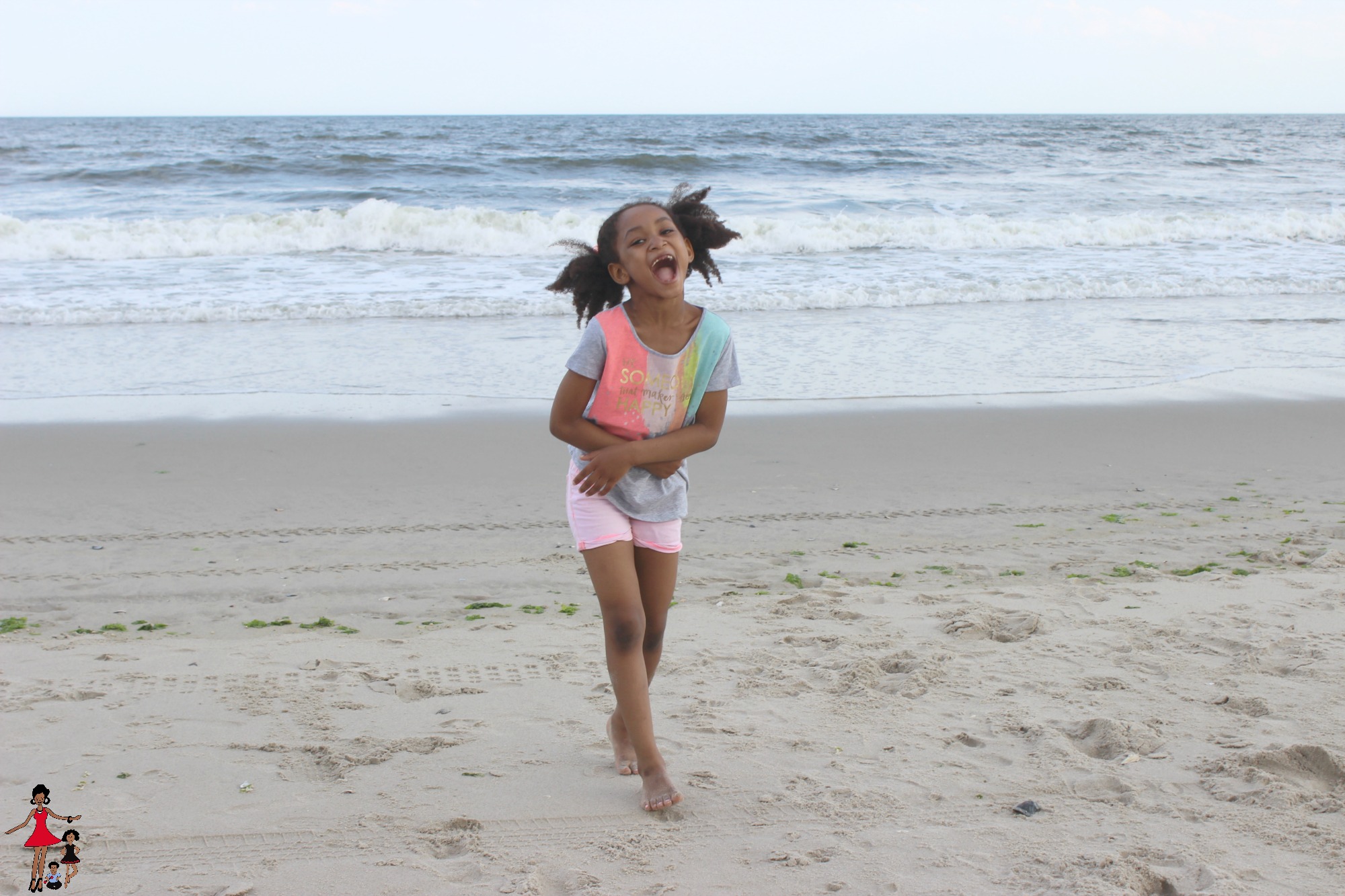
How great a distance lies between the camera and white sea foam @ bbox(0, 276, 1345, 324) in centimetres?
1053

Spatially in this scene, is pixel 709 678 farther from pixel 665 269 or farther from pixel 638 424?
pixel 665 269

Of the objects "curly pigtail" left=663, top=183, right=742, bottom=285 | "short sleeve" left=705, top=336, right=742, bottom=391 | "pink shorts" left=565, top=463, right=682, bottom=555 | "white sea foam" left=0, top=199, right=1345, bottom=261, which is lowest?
"pink shorts" left=565, top=463, right=682, bottom=555

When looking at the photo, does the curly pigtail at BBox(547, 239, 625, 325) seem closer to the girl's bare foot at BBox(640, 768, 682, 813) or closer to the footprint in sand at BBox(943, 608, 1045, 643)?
the girl's bare foot at BBox(640, 768, 682, 813)

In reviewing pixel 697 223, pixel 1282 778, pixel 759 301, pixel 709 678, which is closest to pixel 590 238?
pixel 759 301

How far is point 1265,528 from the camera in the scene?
5074mm

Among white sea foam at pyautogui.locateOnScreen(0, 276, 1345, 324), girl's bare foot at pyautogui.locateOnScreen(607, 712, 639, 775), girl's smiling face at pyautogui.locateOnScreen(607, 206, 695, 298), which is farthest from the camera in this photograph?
white sea foam at pyautogui.locateOnScreen(0, 276, 1345, 324)

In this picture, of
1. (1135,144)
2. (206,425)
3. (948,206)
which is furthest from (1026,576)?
(1135,144)

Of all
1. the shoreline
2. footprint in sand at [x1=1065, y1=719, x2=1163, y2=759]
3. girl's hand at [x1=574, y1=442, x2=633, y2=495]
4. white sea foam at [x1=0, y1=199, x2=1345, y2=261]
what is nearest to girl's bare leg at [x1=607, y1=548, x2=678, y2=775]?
girl's hand at [x1=574, y1=442, x2=633, y2=495]

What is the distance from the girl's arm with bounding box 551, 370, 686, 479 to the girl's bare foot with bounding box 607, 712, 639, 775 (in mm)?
774

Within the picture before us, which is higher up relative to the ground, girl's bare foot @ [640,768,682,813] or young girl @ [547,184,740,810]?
young girl @ [547,184,740,810]

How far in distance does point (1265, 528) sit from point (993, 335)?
521 centimetres

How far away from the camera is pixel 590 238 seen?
1777 cm

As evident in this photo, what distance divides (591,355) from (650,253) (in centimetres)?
28

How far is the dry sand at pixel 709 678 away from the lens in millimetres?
2316
